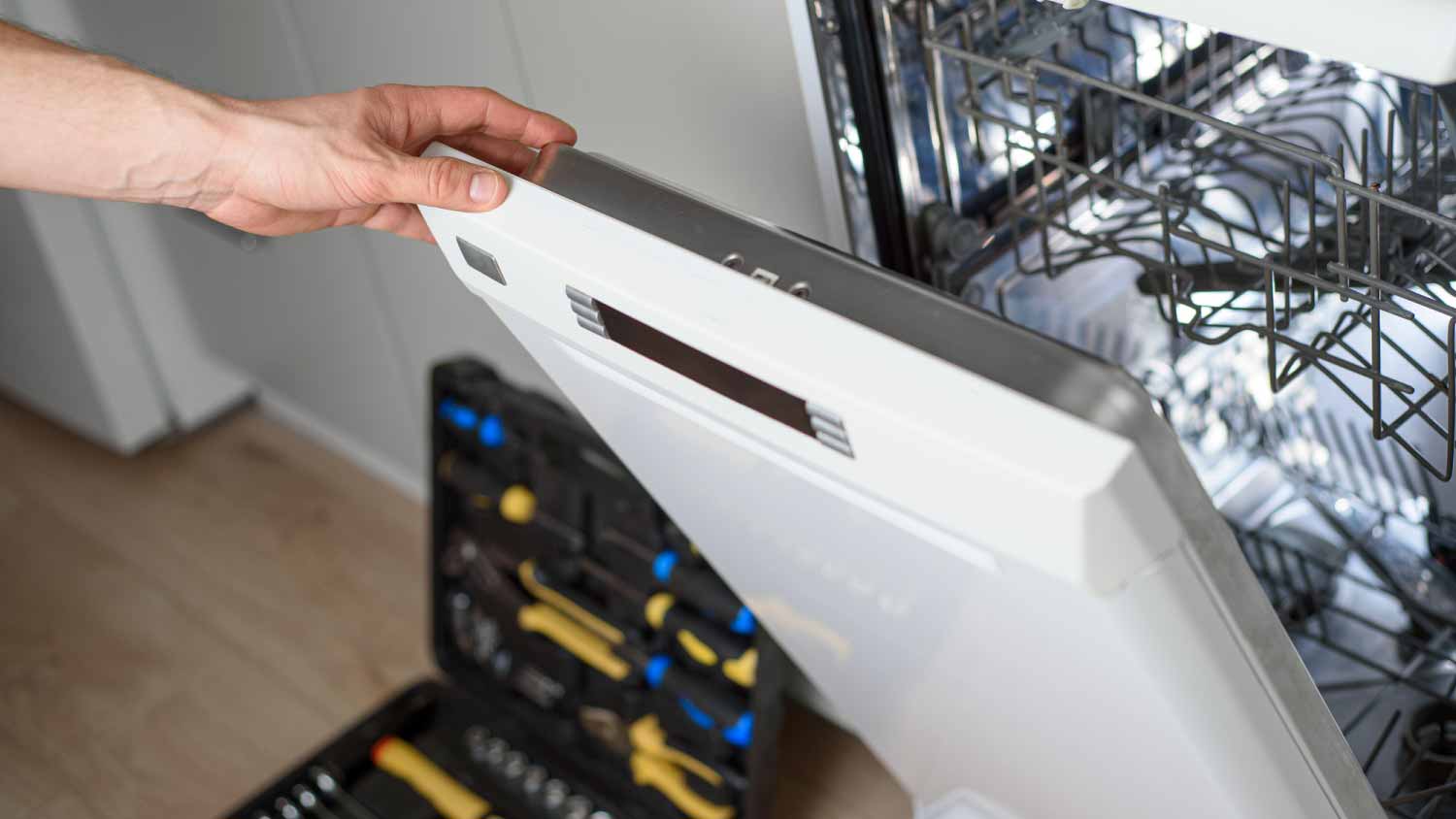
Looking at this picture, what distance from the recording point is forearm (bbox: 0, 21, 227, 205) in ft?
2.76

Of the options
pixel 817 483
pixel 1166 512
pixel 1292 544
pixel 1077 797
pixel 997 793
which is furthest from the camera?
pixel 1292 544

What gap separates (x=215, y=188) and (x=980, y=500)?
544 mm

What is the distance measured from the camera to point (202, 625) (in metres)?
1.77

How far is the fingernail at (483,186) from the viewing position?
68 centimetres

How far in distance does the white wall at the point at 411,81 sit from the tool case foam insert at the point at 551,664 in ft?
0.44

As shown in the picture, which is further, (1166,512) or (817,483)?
(817,483)

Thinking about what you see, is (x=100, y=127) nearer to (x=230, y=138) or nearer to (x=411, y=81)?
(x=230, y=138)

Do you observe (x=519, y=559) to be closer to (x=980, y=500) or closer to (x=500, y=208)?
(x=500, y=208)

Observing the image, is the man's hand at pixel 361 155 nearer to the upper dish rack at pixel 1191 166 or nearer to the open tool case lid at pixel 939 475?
the open tool case lid at pixel 939 475

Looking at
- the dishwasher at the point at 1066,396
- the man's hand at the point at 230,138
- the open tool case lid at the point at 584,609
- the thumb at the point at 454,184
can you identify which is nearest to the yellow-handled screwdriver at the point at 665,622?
the open tool case lid at the point at 584,609

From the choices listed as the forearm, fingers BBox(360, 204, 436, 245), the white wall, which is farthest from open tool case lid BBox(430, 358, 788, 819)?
the forearm

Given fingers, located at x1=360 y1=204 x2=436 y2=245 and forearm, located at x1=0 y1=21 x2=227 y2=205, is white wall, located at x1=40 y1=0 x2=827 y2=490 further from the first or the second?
forearm, located at x1=0 y1=21 x2=227 y2=205

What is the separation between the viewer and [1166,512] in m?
0.52

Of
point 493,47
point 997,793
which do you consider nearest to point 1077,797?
point 997,793
